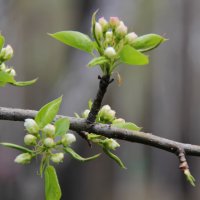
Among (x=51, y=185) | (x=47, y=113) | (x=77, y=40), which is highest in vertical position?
(x=77, y=40)

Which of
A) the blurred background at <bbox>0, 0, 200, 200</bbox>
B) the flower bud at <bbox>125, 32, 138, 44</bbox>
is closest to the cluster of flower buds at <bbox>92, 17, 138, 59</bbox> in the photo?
the flower bud at <bbox>125, 32, 138, 44</bbox>

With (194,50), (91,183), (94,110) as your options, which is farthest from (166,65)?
(94,110)

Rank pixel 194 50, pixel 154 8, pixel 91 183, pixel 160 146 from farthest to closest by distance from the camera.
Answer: pixel 154 8 < pixel 194 50 < pixel 91 183 < pixel 160 146

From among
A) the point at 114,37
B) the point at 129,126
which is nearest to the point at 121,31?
the point at 114,37

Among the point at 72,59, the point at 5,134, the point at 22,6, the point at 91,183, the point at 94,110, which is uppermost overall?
the point at 22,6

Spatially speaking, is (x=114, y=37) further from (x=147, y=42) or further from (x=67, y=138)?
(x=67, y=138)

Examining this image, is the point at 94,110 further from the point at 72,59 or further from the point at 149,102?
the point at 149,102

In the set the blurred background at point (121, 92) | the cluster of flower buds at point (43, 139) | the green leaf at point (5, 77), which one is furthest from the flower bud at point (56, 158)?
the blurred background at point (121, 92)

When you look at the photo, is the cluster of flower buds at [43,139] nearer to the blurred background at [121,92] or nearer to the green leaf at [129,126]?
the green leaf at [129,126]
